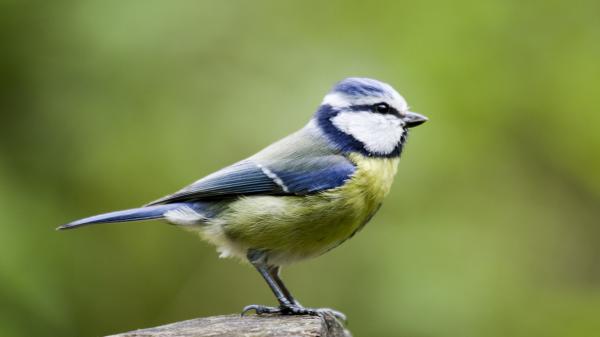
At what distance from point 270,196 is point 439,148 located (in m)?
1.35

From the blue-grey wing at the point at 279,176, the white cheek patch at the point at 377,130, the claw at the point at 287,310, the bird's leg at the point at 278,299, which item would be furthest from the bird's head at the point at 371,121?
the claw at the point at 287,310

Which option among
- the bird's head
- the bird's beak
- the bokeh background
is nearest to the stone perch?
the bird's head

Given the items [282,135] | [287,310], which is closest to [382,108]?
[282,135]

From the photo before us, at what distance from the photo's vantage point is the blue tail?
3227 millimetres

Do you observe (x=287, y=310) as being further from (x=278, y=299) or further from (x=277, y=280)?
(x=277, y=280)

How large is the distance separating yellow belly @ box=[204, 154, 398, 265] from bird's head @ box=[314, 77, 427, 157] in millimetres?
137

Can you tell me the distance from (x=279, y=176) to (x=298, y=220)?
0.76 ft

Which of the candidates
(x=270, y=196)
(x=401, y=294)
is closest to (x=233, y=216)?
(x=270, y=196)

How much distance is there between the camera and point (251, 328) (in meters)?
2.99

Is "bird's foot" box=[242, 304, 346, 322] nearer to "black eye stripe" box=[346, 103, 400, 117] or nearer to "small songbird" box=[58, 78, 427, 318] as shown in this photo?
"small songbird" box=[58, 78, 427, 318]

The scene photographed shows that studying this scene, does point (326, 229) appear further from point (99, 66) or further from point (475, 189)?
point (99, 66)

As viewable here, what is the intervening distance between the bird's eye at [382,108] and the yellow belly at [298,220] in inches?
10.5

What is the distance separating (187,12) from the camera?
4629 millimetres

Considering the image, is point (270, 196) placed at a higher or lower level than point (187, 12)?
lower
